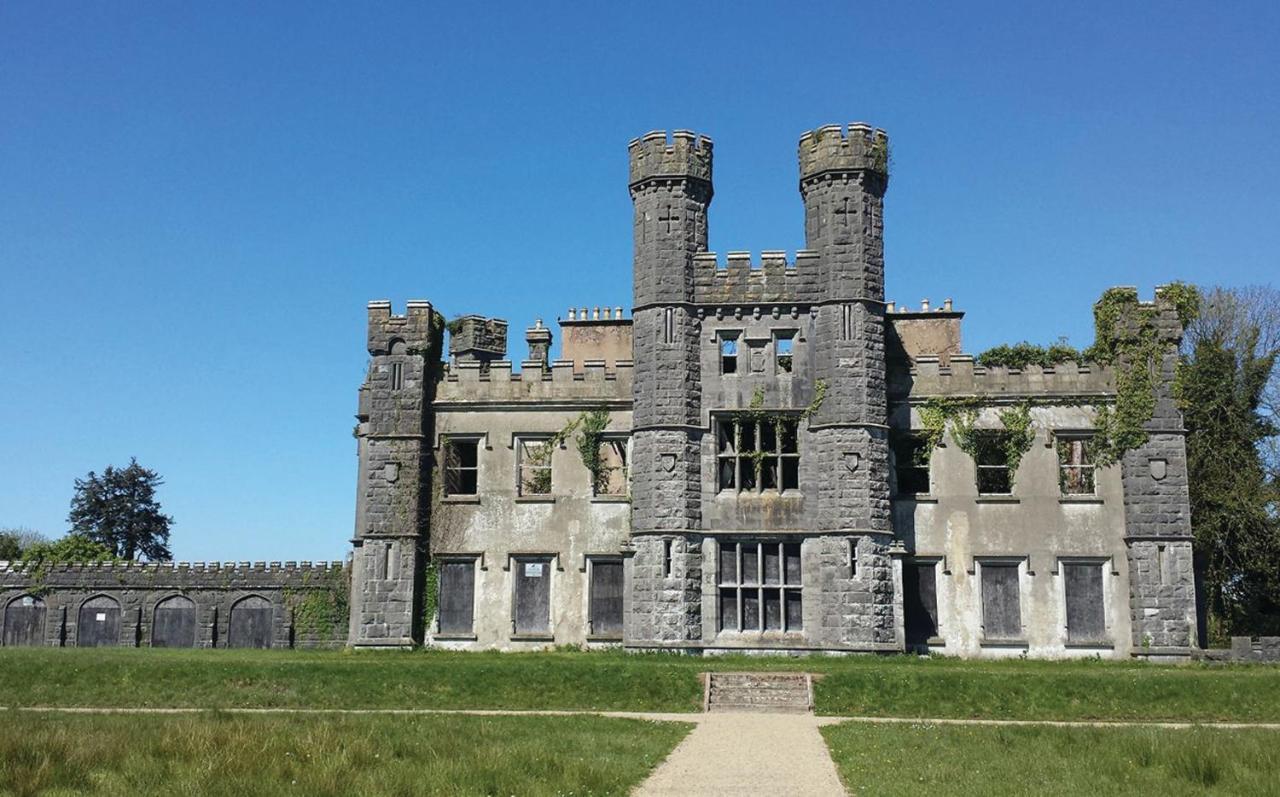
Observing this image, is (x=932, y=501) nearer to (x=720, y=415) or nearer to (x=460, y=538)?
(x=720, y=415)

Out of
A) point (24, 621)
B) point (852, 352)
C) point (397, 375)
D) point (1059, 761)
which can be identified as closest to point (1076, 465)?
point (852, 352)

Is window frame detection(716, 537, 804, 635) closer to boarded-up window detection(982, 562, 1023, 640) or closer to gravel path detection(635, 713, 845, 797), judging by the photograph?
boarded-up window detection(982, 562, 1023, 640)

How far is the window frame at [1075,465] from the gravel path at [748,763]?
1383 centimetres

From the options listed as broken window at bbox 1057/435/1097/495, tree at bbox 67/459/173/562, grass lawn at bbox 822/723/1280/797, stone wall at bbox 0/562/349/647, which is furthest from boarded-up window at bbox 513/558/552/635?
tree at bbox 67/459/173/562

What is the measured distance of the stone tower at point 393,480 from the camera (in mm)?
31719

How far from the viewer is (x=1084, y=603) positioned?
101ft

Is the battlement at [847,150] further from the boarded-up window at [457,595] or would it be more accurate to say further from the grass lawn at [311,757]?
the grass lawn at [311,757]

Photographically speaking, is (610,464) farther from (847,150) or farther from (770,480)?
(847,150)

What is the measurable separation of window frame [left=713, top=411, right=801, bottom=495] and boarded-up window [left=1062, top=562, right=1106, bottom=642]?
7.58m

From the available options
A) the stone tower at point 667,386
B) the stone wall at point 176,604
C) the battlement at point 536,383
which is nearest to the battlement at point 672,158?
the stone tower at point 667,386

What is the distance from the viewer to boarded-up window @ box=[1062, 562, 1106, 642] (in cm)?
3044

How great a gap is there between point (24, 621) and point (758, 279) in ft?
97.5

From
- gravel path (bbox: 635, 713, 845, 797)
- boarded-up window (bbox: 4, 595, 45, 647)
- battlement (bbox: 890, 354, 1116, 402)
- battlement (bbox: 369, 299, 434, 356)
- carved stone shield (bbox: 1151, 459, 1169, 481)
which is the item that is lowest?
gravel path (bbox: 635, 713, 845, 797)

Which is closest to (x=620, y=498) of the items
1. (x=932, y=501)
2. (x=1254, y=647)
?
(x=932, y=501)
